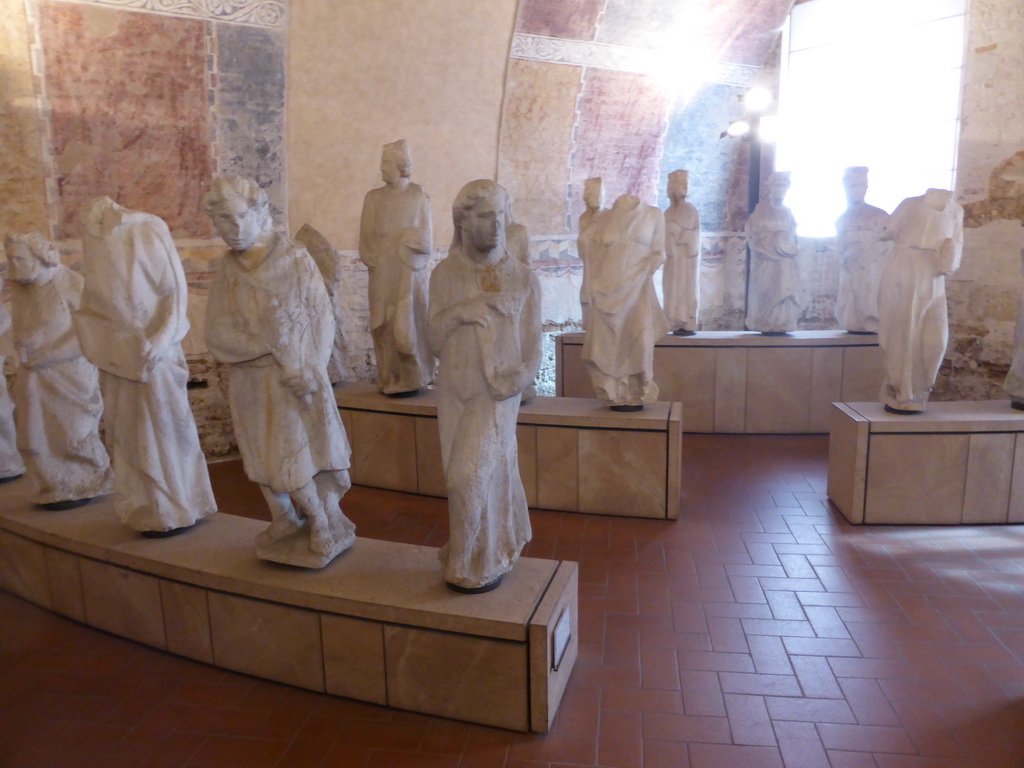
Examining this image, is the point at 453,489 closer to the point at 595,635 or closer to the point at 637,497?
the point at 595,635

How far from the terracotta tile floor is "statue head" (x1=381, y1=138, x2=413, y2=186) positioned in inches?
132

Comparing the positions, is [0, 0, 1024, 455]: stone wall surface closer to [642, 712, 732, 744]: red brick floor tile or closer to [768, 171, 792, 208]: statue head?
[768, 171, 792, 208]: statue head

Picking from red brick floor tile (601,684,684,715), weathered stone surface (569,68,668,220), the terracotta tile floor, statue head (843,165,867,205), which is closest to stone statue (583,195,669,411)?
the terracotta tile floor

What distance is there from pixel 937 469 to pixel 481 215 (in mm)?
4391

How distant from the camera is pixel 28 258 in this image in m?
4.39

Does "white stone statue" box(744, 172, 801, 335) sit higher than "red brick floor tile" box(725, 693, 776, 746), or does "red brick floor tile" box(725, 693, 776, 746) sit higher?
"white stone statue" box(744, 172, 801, 335)

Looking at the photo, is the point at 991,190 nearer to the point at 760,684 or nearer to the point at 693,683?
the point at 760,684

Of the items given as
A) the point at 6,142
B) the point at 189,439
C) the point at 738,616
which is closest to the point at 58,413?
the point at 189,439

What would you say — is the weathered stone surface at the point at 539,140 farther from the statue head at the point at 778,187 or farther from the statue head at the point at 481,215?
the statue head at the point at 481,215

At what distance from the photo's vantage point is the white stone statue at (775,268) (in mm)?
8875

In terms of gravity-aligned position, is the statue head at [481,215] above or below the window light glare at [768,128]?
below

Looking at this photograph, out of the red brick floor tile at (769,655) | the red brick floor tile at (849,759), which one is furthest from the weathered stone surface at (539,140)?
the red brick floor tile at (849,759)

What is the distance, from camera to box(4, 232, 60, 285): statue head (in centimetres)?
433

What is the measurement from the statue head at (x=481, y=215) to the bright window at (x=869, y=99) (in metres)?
8.64
